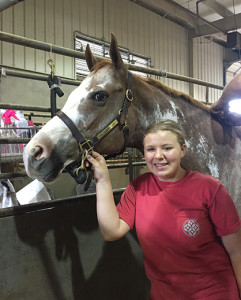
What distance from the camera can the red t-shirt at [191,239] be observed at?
1101 millimetres

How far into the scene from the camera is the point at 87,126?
1.40 metres

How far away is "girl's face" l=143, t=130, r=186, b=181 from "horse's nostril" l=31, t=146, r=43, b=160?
50 centimetres

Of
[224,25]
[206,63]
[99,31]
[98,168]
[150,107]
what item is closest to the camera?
[98,168]

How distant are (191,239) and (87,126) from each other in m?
0.73

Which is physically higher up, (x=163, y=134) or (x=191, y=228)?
(x=163, y=134)

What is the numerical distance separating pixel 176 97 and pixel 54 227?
1166mm

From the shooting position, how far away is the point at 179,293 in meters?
1.13

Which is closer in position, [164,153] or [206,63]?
[164,153]

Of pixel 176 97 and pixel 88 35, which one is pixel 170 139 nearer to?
pixel 176 97

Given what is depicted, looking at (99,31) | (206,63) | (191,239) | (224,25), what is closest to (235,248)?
(191,239)

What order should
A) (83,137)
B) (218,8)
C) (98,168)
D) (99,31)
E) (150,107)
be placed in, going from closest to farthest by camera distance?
(98,168) < (83,137) < (150,107) < (99,31) < (218,8)

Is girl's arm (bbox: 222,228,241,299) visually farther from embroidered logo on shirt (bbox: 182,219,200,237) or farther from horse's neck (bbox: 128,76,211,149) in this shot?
Answer: horse's neck (bbox: 128,76,211,149)

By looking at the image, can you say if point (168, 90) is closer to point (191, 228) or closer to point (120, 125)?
point (120, 125)

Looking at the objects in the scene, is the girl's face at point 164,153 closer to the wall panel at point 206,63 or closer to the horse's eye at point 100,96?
the horse's eye at point 100,96
